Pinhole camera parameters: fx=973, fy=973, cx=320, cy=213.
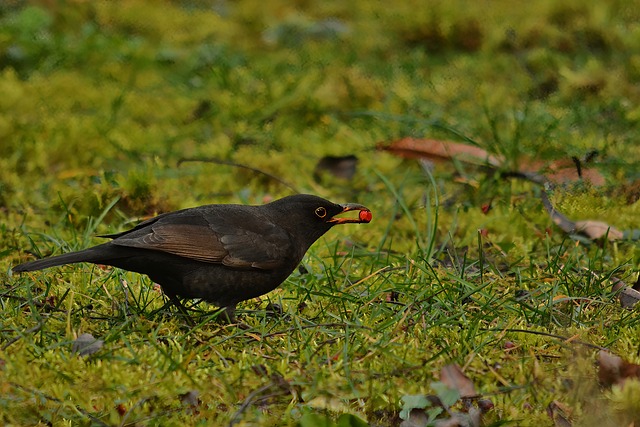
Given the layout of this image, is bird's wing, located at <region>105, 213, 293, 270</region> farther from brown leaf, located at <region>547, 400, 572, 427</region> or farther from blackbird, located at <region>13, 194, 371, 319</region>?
brown leaf, located at <region>547, 400, 572, 427</region>

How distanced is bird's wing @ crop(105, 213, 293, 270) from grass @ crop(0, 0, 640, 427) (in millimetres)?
299

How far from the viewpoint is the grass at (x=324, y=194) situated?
398cm

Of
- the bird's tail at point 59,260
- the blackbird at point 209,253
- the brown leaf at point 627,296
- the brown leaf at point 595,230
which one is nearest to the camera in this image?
the bird's tail at point 59,260

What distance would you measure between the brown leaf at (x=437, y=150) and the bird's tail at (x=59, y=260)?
329 cm

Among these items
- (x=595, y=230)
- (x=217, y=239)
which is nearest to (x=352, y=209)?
(x=217, y=239)

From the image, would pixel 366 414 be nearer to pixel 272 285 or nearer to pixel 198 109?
pixel 272 285

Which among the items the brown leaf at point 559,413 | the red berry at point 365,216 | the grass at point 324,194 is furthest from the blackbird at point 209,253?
the brown leaf at point 559,413

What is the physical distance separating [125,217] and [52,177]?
128 cm

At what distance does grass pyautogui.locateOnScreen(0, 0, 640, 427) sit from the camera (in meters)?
3.98

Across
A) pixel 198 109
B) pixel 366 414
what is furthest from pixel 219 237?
pixel 198 109

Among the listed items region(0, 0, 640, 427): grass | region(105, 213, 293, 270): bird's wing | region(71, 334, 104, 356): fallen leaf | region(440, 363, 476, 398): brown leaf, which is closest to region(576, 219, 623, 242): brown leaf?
region(0, 0, 640, 427): grass

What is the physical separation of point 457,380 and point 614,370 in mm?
659

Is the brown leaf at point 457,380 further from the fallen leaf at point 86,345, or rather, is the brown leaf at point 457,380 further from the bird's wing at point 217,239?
the fallen leaf at point 86,345

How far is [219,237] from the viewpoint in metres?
4.70
